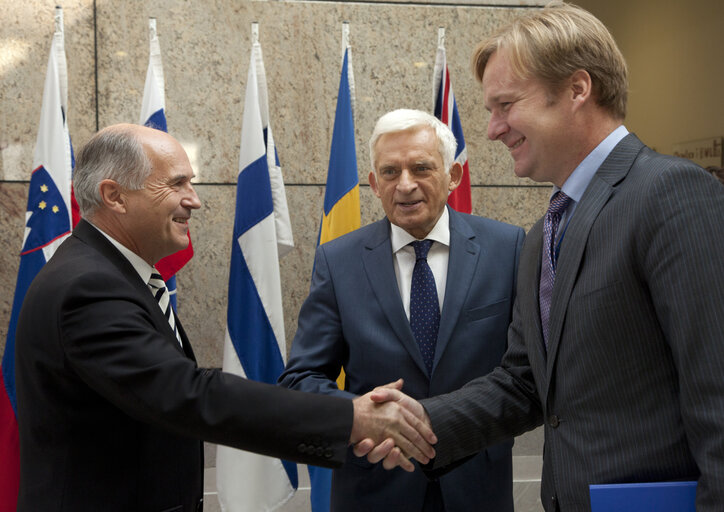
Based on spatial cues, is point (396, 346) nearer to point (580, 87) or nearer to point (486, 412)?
point (486, 412)

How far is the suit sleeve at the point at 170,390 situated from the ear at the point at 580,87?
1.02 m

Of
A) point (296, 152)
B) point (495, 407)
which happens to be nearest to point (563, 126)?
point (495, 407)

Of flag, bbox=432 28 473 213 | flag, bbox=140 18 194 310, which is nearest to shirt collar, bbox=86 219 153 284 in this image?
flag, bbox=140 18 194 310

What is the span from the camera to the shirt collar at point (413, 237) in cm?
261

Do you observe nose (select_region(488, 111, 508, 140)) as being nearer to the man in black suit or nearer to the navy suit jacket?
the navy suit jacket

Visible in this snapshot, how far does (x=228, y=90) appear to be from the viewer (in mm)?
4117

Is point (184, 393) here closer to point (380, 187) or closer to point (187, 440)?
point (187, 440)

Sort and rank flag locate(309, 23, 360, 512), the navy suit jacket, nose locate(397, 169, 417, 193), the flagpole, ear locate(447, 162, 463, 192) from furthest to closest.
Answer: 1. the flagpole
2. flag locate(309, 23, 360, 512)
3. ear locate(447, 162, 463, 192)
4. nose locate(397, 169, 417, 193)
5. the navy suit jacket

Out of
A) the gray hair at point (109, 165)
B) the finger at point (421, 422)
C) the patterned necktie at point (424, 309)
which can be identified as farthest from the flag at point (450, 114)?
the gray hair at point (109, 165)

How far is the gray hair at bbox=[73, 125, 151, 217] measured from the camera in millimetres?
2070

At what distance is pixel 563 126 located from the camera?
5.84 feet

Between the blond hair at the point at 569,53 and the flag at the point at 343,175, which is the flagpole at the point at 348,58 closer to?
the flag at the point at 343,175

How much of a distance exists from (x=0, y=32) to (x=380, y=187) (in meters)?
2.56

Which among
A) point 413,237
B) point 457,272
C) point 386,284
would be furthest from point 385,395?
point 413,237
